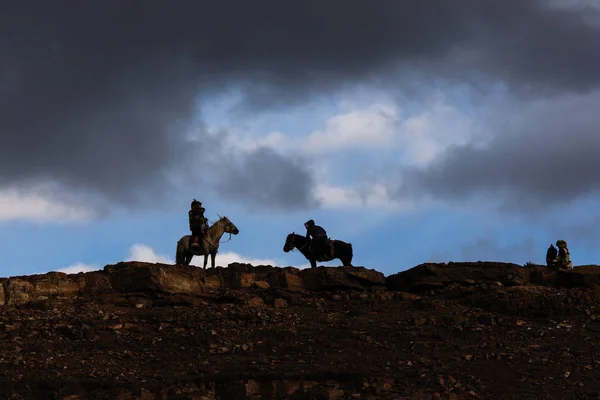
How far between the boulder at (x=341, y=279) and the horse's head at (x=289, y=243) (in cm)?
584

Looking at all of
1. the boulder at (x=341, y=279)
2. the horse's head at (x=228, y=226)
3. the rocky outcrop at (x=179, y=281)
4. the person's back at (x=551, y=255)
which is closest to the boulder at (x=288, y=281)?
the rocky outcrop at (x=179, y=281)

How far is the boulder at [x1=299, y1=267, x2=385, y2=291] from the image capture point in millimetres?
32812

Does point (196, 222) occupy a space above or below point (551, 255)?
above

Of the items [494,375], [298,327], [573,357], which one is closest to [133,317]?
[298,327]

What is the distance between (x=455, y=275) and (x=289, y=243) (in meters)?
8.16

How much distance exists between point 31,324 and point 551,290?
16061 mm

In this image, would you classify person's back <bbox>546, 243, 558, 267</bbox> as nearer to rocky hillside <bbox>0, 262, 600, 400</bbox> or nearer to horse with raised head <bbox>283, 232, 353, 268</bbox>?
rocky hillside <bbox>0, 262, 600, 400</bbox>

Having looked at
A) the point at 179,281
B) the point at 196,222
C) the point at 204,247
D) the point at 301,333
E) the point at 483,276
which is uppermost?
the point at 196,222

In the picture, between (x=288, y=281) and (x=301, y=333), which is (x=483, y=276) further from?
(x=301, y=333)

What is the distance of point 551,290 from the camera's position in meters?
31.6

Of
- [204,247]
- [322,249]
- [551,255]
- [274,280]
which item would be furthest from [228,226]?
[551,255]

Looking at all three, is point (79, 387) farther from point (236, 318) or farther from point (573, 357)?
point (573, 357)

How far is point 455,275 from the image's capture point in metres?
33.8

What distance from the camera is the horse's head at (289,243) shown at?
39406mm
